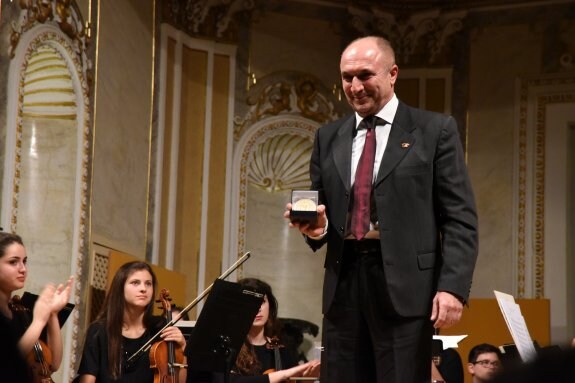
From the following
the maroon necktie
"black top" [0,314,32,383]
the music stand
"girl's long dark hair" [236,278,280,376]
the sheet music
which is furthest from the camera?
"girl's long dark hair" [236,278,280,376]

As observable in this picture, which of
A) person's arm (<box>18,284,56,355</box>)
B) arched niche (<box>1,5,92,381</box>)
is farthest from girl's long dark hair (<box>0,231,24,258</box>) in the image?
arched niche (<box>1,5,92,381</box>)

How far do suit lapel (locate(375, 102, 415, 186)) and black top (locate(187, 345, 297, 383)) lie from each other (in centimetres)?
209

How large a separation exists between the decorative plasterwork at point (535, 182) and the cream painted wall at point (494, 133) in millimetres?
96

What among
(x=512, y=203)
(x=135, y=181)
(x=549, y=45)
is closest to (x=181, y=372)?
(x=135, y=181)

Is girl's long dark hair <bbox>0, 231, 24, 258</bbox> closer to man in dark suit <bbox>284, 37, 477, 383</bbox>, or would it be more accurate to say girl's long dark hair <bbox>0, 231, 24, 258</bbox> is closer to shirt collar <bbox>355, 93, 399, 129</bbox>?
man in dark suit <bbox>284, 37, 477, 383</bbox>

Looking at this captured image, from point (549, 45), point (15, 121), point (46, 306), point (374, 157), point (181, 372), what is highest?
point (549, 45)

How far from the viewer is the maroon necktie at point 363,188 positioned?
2.78 meters

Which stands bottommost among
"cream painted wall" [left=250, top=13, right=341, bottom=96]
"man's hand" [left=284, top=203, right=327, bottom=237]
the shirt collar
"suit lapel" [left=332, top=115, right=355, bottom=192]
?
"man's hand" [left=284, top=203, right=327, bottom=237]

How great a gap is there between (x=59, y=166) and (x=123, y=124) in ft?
2.99

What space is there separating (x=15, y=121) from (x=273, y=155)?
3906 mm

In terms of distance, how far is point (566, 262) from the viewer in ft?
30.0

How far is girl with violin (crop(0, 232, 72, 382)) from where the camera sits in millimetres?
4508

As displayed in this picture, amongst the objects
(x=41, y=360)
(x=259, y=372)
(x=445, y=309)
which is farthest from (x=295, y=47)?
(x=445, y=309)

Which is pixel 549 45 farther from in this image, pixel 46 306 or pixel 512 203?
pixel 46 306
